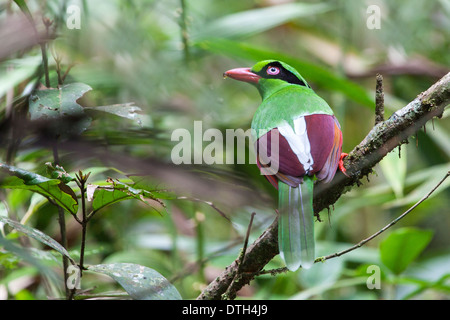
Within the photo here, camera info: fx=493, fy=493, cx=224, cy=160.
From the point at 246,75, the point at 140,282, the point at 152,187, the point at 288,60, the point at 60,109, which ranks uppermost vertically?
the point at 288,60

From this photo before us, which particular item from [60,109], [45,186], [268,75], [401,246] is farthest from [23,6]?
[401,246]

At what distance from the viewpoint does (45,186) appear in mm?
757

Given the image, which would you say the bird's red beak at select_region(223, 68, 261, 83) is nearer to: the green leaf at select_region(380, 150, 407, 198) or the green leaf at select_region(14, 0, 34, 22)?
the green leaf at select_region(14, 0, 34, 22)

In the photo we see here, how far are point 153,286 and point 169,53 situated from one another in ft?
3.25

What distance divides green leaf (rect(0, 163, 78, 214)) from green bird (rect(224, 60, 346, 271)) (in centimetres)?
31

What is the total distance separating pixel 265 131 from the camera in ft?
2.70

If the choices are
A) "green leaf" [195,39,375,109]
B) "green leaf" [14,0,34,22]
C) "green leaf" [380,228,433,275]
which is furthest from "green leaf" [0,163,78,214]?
"green leaf" [380,228,433,275]

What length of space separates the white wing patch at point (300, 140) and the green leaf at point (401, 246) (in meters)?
0.74

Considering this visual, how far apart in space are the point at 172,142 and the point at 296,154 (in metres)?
0.19

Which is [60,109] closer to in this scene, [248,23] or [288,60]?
[288,60]

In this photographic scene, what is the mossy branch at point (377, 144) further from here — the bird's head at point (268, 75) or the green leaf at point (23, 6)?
the green leaf at point (23, 6)

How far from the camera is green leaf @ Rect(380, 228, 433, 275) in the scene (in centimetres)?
141
